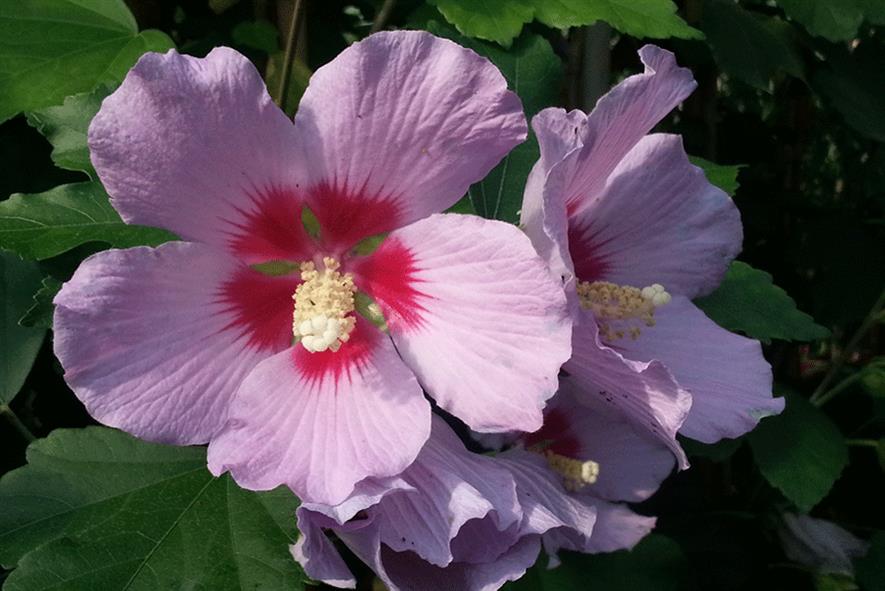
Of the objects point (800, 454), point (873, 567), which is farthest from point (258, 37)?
point (873, 567)

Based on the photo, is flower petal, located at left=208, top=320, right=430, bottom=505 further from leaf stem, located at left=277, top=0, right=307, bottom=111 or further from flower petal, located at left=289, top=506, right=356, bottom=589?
leaf stem, located at left=277, top=0, right=307, bottom=111

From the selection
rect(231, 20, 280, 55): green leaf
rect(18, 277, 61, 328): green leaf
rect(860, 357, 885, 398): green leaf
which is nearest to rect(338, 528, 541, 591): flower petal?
rect(18, 277, 61, 328): green leaf

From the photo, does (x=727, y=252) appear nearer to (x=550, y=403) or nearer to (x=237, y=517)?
(x=550, y=403)

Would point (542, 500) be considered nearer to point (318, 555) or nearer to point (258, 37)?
point (318, 555)

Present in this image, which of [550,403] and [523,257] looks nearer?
[523,257]

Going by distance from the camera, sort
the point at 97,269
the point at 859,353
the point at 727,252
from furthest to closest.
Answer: the point at 859,353 < the point at 727,252 < the point at 97,269

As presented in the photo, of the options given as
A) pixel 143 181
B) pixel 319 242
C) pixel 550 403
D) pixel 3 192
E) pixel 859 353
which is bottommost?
pixel 859 353

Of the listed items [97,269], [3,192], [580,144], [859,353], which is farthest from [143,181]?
[859,353]
